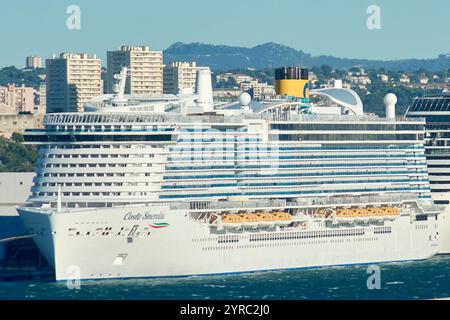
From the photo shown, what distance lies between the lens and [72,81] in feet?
553

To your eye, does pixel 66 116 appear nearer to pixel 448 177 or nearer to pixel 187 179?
pixel 187 179

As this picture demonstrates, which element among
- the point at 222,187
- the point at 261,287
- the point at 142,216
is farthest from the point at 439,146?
the point at 142,216

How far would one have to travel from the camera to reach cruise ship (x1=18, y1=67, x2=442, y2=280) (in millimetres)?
48031

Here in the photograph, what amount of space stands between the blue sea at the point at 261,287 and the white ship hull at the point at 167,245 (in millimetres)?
428

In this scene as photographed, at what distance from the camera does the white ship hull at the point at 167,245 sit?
4703 cm

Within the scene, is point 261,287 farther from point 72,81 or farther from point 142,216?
point 72,81

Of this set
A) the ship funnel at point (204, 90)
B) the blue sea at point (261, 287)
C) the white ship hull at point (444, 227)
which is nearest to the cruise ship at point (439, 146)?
the white ship hull at point (444, 227)

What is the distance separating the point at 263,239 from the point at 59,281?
8398mm

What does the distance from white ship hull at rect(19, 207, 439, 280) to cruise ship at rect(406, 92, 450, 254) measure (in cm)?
701

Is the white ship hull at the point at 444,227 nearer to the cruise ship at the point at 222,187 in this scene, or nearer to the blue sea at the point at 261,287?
the cruise ship at the point at 222,187

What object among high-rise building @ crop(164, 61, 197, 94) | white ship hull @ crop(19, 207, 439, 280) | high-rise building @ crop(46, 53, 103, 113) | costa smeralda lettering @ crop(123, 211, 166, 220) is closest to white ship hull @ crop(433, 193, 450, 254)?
white ship hull @ crop(19, 207, 439, 280)

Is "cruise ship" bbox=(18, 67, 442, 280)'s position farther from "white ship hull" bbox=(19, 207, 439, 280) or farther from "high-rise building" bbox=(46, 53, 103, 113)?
"high-rise building" bbox=(46, 53, 103, 113)

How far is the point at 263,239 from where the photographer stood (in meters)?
52.0
